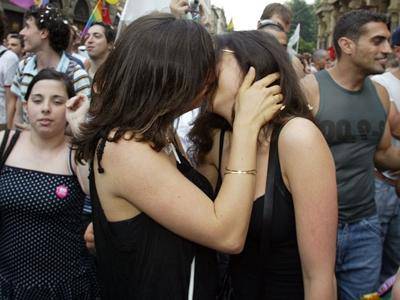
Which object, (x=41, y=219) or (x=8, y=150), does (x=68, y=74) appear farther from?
(x=41, y=219)

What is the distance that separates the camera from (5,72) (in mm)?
5406

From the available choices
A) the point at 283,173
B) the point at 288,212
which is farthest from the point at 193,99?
the point at 288,212

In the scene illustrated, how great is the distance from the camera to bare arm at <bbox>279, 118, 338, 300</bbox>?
1.72 meters

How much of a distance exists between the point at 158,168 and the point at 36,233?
105 cm

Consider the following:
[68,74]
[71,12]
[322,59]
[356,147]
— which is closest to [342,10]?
[71,12]

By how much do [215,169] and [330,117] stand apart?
4.04ft

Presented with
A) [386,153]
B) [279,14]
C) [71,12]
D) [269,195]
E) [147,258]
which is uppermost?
[279,14]

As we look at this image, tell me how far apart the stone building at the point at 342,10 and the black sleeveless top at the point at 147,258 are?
10435 mm

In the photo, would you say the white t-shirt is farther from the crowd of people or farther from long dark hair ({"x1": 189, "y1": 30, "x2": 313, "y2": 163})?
long dark hair ({"x1": 189, "y1": 30, "x2": 313, "y2": 163})

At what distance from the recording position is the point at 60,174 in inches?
94.4

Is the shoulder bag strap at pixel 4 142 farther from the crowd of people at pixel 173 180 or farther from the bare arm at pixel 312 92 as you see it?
the bare arm at pixel 312 92

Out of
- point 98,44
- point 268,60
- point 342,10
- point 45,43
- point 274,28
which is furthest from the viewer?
point 342,10

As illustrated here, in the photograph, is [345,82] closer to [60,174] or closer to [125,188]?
[60,174]

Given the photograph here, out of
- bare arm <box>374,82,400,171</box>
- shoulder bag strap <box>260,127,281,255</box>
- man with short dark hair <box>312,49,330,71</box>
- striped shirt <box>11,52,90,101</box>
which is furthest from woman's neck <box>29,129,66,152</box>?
man with short dark hair <box>312,49,330,71</box>
